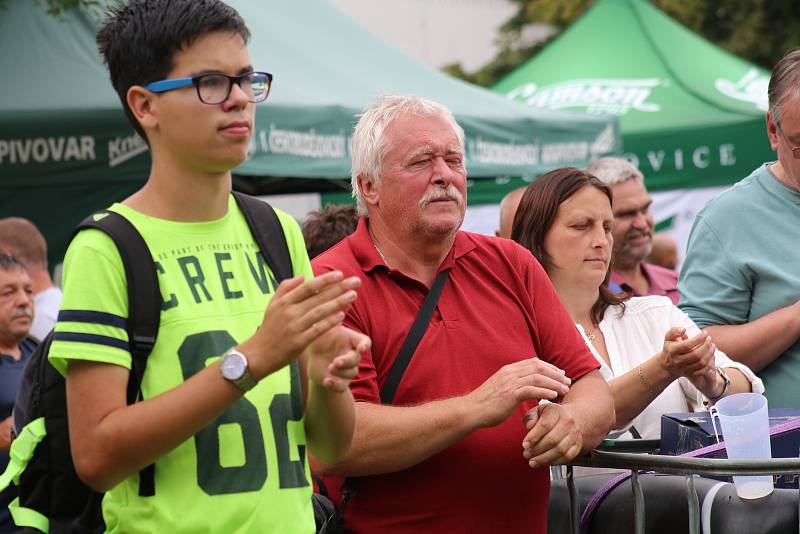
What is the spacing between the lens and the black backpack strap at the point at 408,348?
311 cm

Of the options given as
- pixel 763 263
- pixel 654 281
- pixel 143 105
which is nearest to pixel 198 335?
pixel 143 105

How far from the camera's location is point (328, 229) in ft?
15.7

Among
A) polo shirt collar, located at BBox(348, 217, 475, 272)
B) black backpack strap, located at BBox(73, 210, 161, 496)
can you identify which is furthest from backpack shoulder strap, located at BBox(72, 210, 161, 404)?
polo shirt collar, located at BBox(348, 217, 475, 272)

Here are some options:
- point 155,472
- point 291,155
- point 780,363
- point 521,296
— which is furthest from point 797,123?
point 291,155

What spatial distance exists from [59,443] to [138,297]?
0.39 metres

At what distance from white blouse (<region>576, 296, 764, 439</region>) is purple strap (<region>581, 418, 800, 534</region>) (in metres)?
0.43

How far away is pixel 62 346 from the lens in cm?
213

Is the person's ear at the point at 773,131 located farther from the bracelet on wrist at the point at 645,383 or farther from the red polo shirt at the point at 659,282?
Result: the red polo shirt at the point at 659,282

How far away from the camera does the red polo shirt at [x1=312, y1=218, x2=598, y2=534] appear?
→ 3.09 m

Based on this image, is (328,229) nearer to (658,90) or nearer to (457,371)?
(457,371)

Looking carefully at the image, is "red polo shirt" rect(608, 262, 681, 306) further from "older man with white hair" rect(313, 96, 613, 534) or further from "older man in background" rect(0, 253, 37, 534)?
"older man in background" rect(0, 253, 37, 534)

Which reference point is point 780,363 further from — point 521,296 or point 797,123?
point 521,296

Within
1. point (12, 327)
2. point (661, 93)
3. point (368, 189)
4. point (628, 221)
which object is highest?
point (368, 189)

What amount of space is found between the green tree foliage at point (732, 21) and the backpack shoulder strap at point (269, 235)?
22170 millimetres
